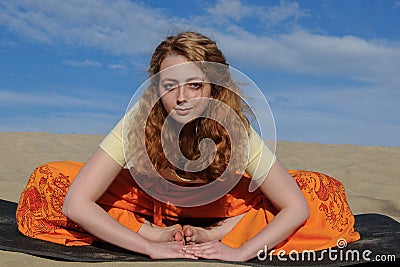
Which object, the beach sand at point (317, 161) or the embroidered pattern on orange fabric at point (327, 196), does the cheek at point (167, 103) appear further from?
the beach sand at point (317, 161)

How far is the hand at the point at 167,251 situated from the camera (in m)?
2.11

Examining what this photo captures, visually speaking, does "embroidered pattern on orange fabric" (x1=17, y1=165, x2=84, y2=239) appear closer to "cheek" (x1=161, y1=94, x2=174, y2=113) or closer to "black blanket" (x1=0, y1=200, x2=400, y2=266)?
"black blanket" (x1=0, y1=200, x2=400, y2=266)

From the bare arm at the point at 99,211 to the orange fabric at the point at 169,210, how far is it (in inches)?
8.7

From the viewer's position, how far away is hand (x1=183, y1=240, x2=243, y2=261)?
2.11m

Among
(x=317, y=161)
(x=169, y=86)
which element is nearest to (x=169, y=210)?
(x=169, y=86)

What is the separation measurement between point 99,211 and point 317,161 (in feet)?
20.6

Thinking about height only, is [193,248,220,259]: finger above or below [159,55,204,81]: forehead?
below

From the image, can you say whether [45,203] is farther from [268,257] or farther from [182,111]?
[268,257]

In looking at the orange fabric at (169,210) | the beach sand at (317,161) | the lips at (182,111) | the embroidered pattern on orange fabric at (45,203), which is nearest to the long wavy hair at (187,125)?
the lips at (182,111)

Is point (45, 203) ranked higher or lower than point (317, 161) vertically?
lower

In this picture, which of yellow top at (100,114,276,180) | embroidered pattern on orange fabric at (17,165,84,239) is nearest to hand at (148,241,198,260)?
yellow top at (100,114,276,180)

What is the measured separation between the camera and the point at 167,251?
213cm

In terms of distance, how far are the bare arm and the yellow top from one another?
32mm

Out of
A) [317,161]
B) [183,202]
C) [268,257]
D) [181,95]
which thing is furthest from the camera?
[317,161]
